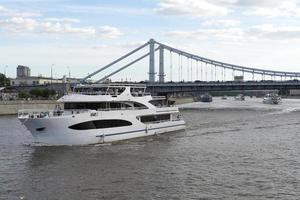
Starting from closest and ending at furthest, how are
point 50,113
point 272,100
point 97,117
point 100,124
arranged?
1. point 50,113
2. point 97,117
3. point 100,124
4. point 272,100

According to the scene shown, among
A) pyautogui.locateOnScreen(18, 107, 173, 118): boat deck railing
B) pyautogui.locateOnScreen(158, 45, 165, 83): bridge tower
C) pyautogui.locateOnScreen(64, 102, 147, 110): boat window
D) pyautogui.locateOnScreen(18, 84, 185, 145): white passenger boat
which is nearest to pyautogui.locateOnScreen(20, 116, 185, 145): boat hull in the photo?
pyautogui.locateOnScreen(18, 84, 185, 145): white passenger boat

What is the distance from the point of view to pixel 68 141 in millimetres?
41312

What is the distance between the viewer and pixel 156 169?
32.8 metres

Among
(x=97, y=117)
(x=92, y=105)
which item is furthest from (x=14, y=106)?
(x=97, y=117)

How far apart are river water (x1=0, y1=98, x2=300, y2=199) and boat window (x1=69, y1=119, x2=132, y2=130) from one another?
5.43 ft

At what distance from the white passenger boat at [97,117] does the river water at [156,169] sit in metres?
1.13

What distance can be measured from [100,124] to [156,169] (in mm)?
11755

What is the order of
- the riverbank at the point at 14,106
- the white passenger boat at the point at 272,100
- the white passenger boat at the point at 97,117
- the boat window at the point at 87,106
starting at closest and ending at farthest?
1. the white passenger boat at the point at 97,117
2. the boat window at the point at 87,106
3. the riverbank at the point at 14,106
4. the white passenger boat at the point at 272,100

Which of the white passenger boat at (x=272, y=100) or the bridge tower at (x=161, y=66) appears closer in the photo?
the bridge tower at (x=161, y=66)

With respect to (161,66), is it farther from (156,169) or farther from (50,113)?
(156,169)

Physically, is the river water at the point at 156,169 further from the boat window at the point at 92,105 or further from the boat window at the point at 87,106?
the boat window at the point at 87,106

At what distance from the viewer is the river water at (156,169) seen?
2656 cm

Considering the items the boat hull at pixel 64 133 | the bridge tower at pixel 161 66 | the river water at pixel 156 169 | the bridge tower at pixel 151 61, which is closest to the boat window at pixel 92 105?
the boat hull at pixel 64 133

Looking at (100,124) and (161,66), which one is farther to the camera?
(161,66)
